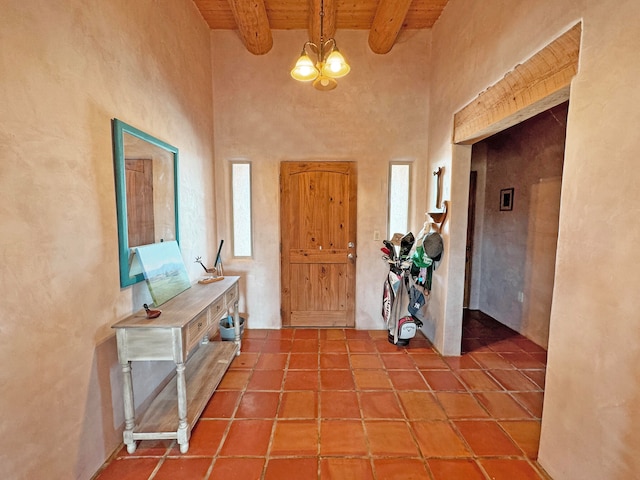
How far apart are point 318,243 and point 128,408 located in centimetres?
236

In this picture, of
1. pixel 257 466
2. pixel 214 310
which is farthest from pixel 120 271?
pixel 257 466

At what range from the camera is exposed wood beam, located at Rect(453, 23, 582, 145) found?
1.42m

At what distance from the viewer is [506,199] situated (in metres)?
3.60

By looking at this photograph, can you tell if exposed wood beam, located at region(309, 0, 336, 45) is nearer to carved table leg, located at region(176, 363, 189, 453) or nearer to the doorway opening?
the doorway opening

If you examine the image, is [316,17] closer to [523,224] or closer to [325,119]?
[325,119]

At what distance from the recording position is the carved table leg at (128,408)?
1.65 meters

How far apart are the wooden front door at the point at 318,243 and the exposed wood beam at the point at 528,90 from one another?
4.85 ft

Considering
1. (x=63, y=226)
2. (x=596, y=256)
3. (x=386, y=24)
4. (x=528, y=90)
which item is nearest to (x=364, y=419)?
(x=596, y=256)

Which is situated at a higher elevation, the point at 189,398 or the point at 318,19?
the point at 318,19

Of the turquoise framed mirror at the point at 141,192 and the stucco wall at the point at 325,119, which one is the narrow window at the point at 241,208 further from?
the turquoise framed mirror at the point at 141,192

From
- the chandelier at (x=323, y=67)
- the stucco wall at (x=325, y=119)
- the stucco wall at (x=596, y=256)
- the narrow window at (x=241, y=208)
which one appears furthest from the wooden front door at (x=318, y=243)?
the stucco wall at (x=596, y=256)

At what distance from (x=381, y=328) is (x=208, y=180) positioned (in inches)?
110

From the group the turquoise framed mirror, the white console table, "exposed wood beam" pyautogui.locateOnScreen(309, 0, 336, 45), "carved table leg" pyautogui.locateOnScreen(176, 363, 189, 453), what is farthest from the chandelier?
"carved table leg" pyautogui.locateOnScreen(176, 363, 189, 453)

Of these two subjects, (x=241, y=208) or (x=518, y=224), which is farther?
(x=241, y=208)
